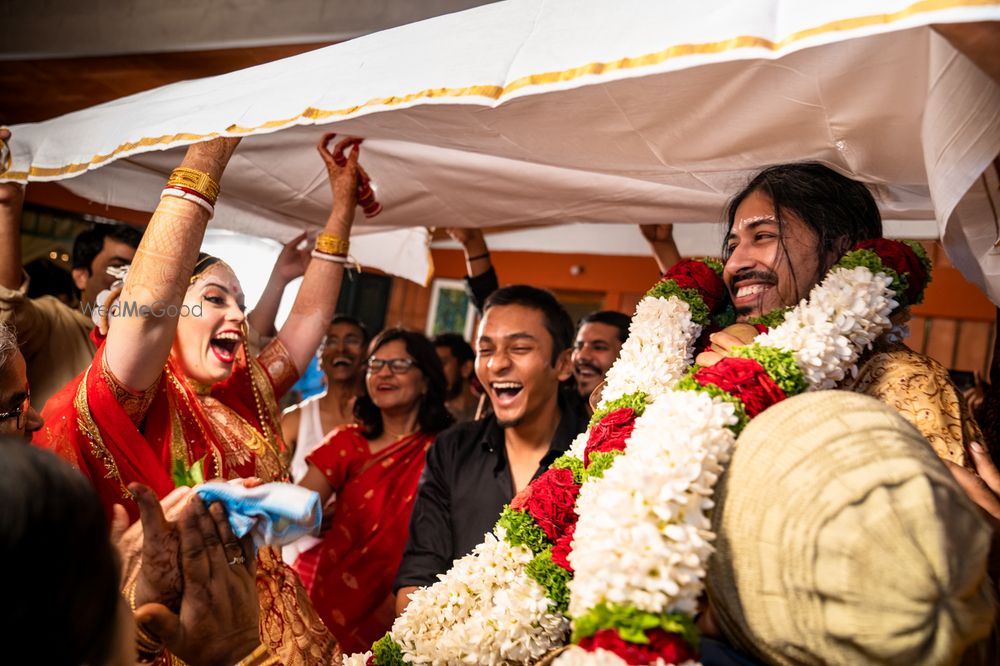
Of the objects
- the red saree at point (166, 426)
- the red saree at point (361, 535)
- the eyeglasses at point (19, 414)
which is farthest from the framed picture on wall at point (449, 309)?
the eyeglasses at point (19, 414)

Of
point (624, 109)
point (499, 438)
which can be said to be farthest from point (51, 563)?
point (499, 438)

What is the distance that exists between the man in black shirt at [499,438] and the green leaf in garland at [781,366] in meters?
1.44

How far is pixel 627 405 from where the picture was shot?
1.83 meters

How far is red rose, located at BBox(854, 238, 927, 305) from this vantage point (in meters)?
1.82

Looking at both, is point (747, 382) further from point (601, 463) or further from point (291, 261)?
point (291, 261)

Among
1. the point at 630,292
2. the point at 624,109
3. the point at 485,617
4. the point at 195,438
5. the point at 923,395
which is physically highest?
the point at 630,292

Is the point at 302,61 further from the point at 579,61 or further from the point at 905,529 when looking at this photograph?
the point at 905,529

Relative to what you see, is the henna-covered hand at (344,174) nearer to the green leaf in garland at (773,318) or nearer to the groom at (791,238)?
the groom at (791,238)

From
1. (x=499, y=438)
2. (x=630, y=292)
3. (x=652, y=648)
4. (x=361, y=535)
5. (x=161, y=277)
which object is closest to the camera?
(x=652, y=648)

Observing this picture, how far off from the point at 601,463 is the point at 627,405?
0.78 feet

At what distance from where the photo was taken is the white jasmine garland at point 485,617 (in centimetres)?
168

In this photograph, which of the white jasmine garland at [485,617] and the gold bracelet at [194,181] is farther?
the gold bracelet at [194,181]

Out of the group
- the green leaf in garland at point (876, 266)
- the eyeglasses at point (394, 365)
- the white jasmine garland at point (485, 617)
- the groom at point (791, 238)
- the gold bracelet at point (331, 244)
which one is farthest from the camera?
the eyeglasses at point (394, 365)

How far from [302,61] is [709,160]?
3.44ft
